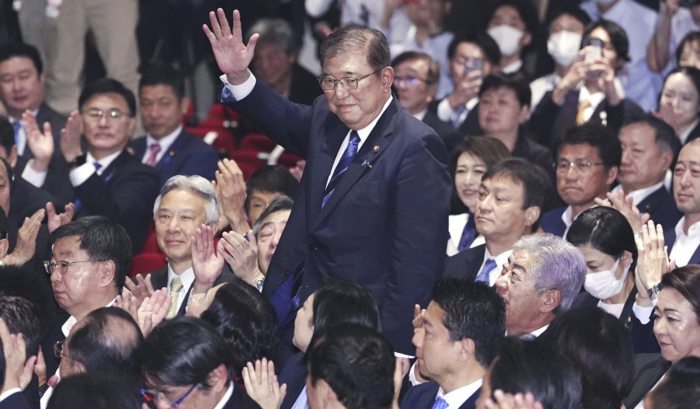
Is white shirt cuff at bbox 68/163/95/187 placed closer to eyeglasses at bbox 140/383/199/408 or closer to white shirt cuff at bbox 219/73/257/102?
white shirt cuff at bbox 219/73/257/102

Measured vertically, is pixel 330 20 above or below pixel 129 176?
above

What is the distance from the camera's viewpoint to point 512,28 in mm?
7262

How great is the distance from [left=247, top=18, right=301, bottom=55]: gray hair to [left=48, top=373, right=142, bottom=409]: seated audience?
446 cm

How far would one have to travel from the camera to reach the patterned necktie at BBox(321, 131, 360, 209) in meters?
4.00

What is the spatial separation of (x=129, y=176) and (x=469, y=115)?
6.33 feet

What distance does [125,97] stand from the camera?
20.4 ft

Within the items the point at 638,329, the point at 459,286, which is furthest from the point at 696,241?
the point at 459,286

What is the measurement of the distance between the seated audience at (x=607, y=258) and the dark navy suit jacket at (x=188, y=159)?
7.43 feet

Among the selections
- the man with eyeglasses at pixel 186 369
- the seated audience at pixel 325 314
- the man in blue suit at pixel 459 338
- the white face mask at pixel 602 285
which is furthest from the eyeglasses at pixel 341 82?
the white face mask at pixel 602 285

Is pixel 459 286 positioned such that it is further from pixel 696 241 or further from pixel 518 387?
pixel 696 241

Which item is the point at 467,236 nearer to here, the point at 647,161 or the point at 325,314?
the point at 647,161

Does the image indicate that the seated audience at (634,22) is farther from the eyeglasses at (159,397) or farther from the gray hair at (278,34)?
the eyeglasses at (159,397)

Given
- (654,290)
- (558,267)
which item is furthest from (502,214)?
(654,290)

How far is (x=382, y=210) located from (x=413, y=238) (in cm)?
16
